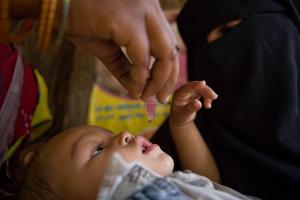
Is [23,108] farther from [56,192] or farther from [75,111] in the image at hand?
[56,192]

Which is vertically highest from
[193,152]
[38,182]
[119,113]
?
[38,182]

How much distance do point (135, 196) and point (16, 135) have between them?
648 mm

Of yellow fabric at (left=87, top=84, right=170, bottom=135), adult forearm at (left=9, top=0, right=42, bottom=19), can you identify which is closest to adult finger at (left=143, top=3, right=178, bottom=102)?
adult forearm at (left=9, top=0, right=42, bottom=19)

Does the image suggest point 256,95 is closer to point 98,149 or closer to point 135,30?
Result: point 98,149

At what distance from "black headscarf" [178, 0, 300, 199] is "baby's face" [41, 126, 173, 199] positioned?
1.06 ft

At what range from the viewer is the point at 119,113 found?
1.66 metres

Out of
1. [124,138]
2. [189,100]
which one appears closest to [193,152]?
[189,100]

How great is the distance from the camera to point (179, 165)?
119 cm

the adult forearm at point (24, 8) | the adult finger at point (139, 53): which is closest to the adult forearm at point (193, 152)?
the adult finger at point (139, 53)

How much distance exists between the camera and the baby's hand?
94cm

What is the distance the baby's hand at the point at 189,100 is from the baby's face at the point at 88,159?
0.54ft

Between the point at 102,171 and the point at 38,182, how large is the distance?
0.16 metres

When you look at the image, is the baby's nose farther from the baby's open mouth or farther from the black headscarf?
the black headscarf

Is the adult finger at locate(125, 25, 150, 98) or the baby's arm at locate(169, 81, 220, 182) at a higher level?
the adult finger at locate(125, 25, 150, 98)
